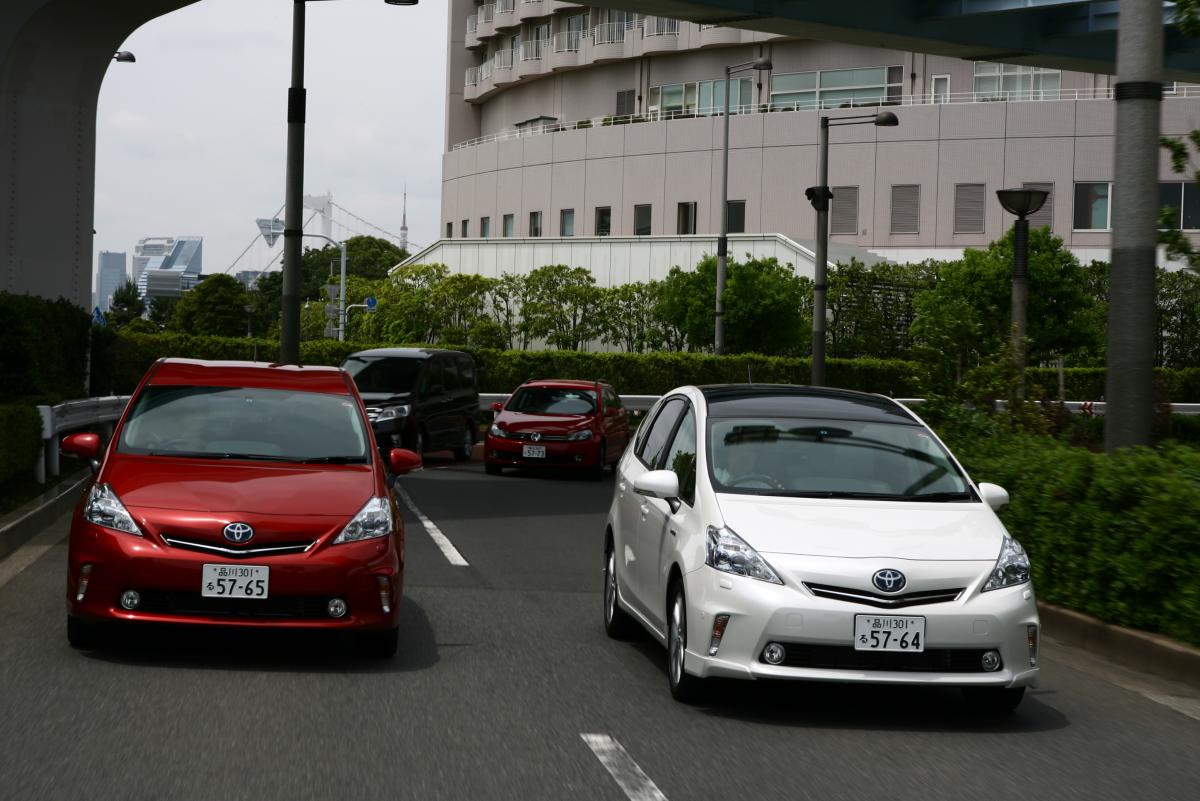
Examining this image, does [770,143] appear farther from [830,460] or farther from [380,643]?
[380,643]

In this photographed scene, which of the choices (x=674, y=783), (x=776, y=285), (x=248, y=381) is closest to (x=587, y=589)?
(x=248, y=381)

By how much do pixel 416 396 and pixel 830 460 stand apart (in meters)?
16.0

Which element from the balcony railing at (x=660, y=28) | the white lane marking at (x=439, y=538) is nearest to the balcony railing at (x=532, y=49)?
the balcony railing at (x=660, y=28)

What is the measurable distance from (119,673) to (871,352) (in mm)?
45542

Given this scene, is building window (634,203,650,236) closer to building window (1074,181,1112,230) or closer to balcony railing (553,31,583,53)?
balcony railing (553,31,583,53)

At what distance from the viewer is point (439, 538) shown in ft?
47.4

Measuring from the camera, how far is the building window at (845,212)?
61.3 meters

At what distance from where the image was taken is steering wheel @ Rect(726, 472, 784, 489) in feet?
25.5

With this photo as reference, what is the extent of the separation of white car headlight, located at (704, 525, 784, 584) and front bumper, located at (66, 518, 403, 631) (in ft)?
5.82

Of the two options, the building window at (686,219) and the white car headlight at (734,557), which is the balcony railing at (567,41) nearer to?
the building window at (686,219)

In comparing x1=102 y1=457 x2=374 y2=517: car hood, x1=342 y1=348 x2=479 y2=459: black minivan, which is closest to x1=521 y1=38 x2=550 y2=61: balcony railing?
x1=342 y1=348 x2=479 y2=459: black minivan

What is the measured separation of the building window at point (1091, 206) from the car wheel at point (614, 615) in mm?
52949

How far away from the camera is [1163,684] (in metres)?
8.34

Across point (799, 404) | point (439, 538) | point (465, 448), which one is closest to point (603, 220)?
point (465, 448)
